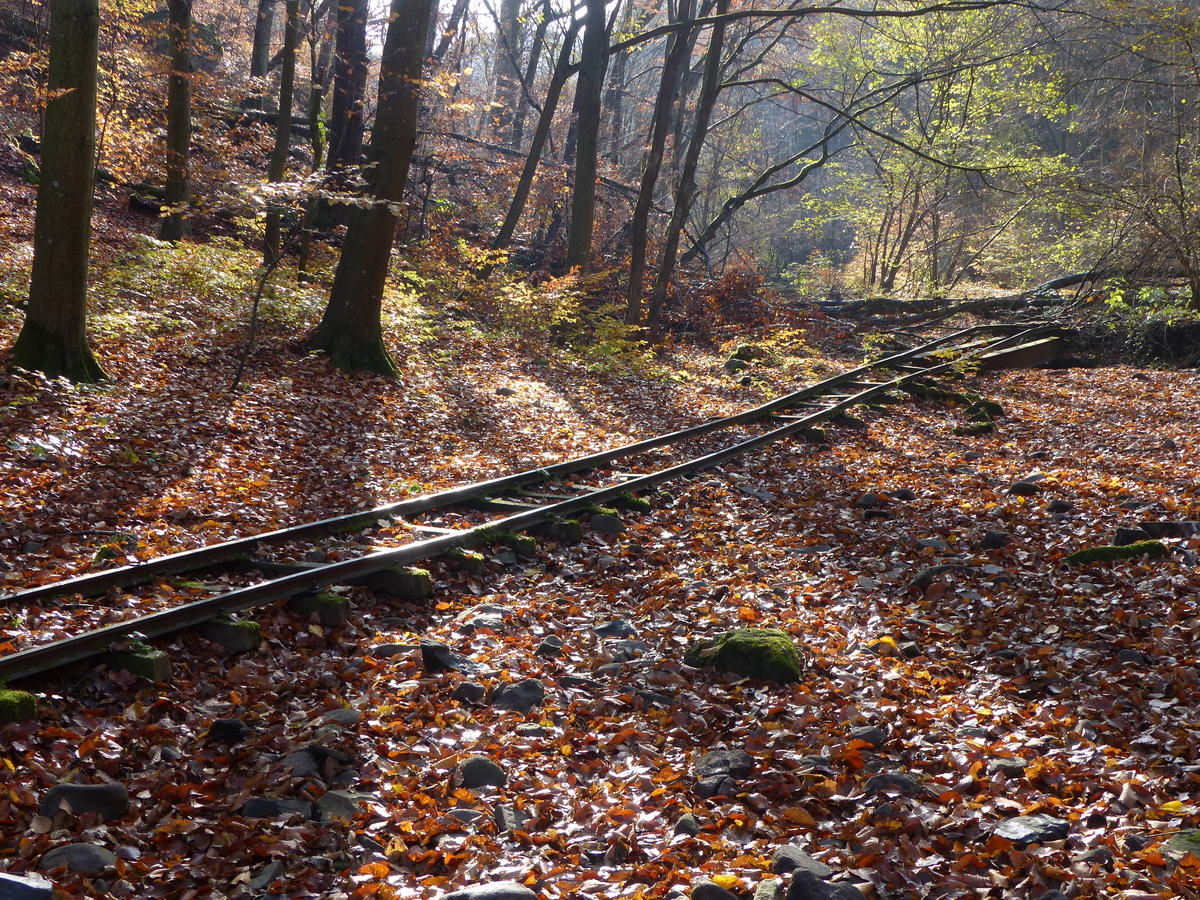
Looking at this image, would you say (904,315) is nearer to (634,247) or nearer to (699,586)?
(634,247)

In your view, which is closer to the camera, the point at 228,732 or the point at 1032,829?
the point at 1032,829

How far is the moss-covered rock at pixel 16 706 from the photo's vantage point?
12.9 feet

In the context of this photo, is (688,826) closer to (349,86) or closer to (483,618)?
(483,618)

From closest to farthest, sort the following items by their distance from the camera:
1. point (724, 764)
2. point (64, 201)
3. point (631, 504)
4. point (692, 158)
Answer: point (724, 764), point (631, 504), point (64, 201), point (692, 158)

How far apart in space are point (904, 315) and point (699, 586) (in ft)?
62.2

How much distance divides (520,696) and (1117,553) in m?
5.14

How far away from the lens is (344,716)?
4.58 metres

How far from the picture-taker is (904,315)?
23531 millimetres

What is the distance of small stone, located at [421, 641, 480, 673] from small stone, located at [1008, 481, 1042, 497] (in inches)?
253

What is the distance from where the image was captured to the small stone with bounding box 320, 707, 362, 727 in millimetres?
4535

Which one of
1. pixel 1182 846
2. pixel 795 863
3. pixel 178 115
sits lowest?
pixel 795 863

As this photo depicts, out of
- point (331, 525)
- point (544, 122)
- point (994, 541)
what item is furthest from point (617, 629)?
point (544, 122)

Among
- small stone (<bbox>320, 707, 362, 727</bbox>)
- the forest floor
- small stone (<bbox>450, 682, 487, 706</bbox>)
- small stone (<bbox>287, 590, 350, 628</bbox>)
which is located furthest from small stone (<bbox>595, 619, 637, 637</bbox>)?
small stone (<bbox>320, 707, 362, 727</bbox>)

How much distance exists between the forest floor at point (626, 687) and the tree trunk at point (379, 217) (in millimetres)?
1812
